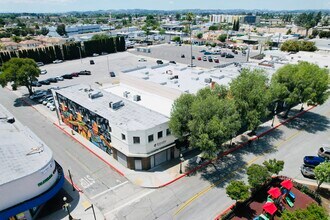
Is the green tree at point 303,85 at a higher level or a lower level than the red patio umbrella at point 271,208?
higher

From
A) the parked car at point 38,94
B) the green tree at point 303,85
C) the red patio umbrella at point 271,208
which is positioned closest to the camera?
the red patio umbrella at point 271,208

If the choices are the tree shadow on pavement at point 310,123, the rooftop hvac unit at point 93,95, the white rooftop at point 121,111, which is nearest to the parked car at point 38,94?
the white rooftop at point 121,111

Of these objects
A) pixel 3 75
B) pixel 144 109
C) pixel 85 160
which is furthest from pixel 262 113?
pixel 3 75

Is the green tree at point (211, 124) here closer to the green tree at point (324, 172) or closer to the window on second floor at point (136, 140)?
the window on second floor at point (136, 140)

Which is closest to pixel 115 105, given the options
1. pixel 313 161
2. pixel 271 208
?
pixel 271 208

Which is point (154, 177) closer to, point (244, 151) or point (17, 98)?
point (244, 151)

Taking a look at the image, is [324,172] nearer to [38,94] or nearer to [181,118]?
[181,118]
